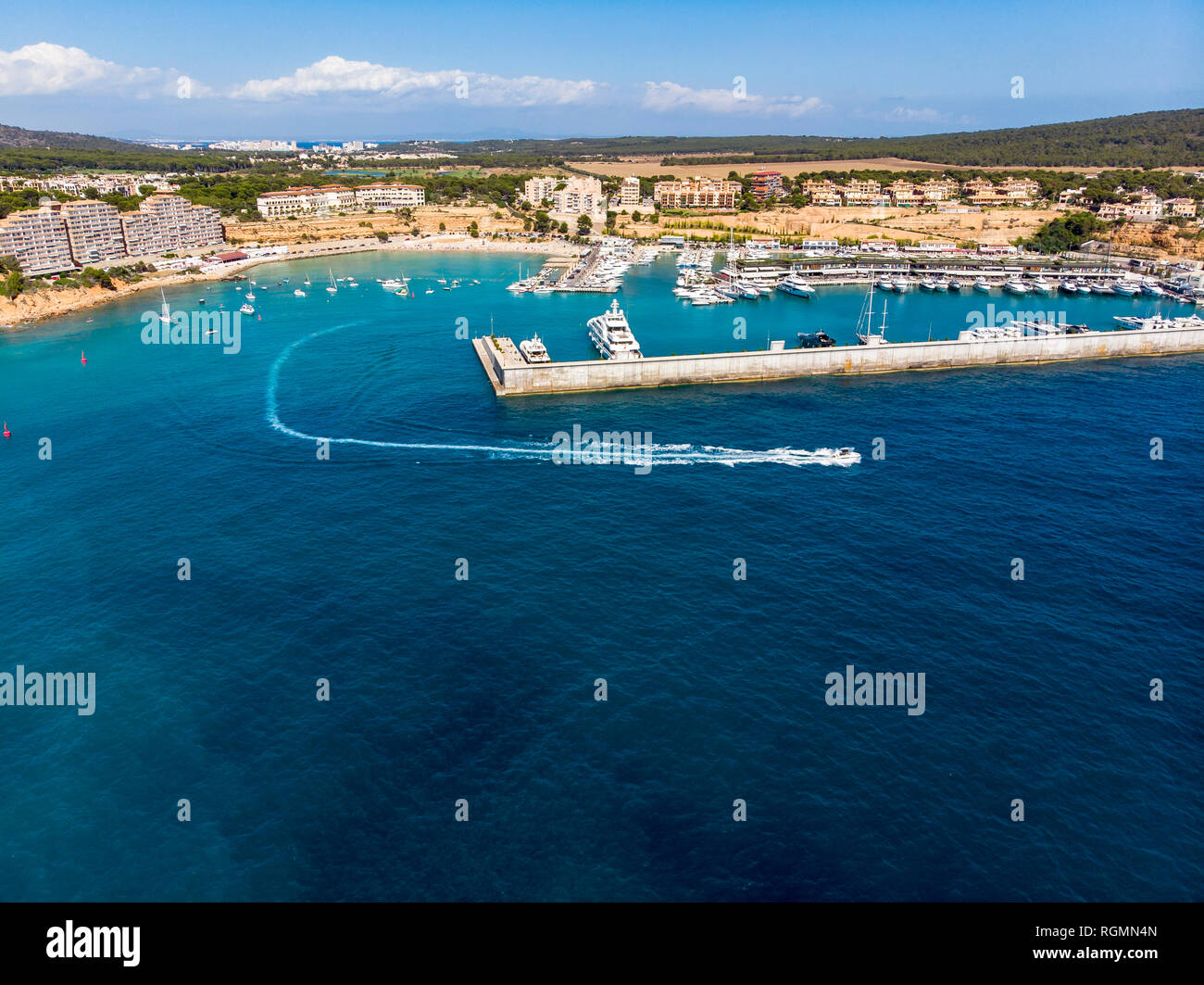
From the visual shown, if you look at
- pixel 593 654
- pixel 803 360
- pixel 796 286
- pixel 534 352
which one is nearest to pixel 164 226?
pixel 534 352

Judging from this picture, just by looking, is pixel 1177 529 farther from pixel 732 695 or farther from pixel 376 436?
pixel 376 436

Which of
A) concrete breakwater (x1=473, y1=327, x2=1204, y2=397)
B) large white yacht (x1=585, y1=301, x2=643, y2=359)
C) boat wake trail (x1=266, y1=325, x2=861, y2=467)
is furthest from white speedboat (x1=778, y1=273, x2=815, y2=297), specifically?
boat wake trail (x1=266, y1=325, x2=861, y2=467)

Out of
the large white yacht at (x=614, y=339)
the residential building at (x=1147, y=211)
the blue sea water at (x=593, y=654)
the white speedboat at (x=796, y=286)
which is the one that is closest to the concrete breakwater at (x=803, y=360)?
the large white yacht at (x=614, y=339)

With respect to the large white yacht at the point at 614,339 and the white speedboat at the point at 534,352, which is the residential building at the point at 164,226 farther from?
the white speedboat at the point at 534,352

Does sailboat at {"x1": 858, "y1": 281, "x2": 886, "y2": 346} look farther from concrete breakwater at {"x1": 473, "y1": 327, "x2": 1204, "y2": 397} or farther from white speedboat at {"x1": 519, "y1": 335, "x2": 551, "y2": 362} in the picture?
white speedboat at {"x1": 519, "y1": 335, "x2": 551, "y2": 362}

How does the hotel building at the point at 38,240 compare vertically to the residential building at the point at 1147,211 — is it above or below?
below

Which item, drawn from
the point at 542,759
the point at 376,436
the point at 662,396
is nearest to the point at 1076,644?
the point at 542,759
